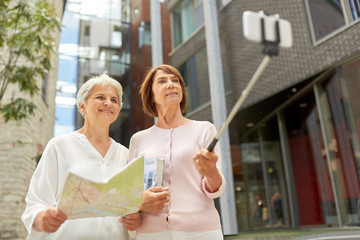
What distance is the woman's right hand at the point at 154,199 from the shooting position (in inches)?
48.7

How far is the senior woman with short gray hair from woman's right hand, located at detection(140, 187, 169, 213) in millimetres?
76

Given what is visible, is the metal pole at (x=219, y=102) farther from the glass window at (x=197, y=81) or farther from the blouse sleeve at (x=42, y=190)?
the blouse sleeve at (x=42, y=190)

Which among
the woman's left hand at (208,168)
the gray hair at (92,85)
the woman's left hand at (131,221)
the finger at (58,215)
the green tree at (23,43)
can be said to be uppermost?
the green tree at (23,43)

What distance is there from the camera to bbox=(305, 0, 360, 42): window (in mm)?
5949

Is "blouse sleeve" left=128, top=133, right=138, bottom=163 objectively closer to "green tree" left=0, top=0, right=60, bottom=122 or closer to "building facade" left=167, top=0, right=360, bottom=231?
"green tree" left=0, top=0, right=60, bottom=122

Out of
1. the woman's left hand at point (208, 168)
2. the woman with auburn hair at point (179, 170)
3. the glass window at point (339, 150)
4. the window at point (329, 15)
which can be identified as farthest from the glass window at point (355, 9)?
the woman's left hand at point (208, 168)

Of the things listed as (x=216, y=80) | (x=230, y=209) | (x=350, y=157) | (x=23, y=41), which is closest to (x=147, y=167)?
(x=23, y=41)

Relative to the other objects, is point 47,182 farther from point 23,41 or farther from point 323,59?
point 323,59

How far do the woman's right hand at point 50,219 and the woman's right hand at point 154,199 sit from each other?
0.30m

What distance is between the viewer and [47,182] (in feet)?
4.15

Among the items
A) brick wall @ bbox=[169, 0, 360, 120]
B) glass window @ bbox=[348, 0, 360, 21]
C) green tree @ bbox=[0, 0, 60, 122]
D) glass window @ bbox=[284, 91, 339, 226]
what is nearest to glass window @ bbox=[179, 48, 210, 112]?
brick wall @ bbox=[169, 0, 360, 120]

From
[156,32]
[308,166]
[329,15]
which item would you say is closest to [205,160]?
[329,15]

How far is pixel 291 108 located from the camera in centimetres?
823

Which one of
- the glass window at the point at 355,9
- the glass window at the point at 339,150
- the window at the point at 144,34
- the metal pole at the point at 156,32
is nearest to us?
the glass window at the point at 355,9
